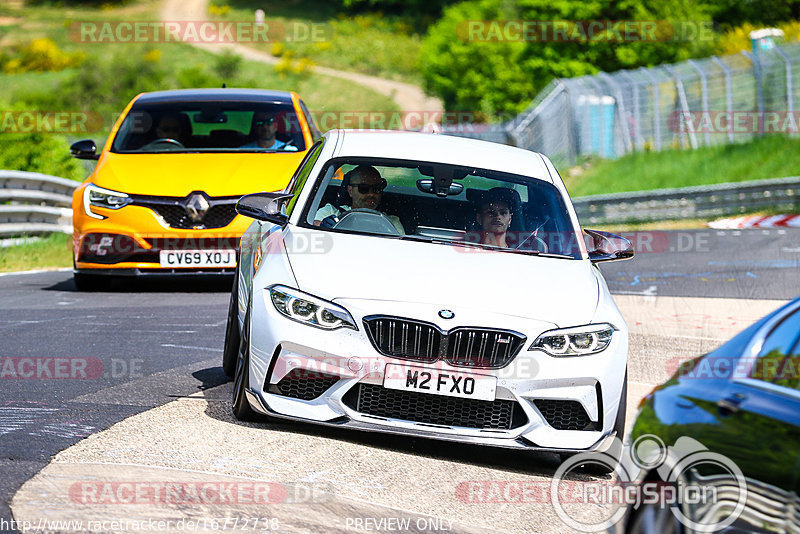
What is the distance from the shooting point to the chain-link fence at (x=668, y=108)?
3108 cm

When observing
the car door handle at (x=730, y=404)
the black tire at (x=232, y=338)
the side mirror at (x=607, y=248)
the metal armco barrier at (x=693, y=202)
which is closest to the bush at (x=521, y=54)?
the metal armco barrier at (x=693, y=202)

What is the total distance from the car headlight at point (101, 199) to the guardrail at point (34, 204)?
16.9 feet

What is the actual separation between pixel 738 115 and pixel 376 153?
87.6 ft

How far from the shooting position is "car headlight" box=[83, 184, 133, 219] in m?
12.1

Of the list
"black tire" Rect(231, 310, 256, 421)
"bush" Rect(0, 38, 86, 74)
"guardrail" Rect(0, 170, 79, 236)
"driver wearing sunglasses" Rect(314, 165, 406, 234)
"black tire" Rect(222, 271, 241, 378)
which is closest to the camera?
"black tire" Rect(231, 310, 256, 421)

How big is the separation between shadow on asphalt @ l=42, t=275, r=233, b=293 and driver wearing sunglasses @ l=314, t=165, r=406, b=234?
5.07 m

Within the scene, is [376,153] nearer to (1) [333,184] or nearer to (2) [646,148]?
(1) [333,184]

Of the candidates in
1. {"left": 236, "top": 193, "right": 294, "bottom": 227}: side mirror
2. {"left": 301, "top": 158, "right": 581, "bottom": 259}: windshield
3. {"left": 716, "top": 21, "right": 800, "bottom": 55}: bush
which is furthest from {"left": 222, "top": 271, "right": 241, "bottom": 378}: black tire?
{"left": 716, "top": 21, "right": 800, "bottom": 55}: bush

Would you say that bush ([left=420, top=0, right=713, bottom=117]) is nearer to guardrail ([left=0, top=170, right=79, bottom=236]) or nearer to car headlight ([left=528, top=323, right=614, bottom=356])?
guardrail ([left=0, top=170, right=79, bottom=236])

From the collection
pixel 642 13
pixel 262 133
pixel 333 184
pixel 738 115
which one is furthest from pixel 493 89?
pixel 333 184

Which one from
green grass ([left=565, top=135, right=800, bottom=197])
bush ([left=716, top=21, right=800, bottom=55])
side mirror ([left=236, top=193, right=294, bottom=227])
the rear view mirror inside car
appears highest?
bush ([left=716, top=21, right=800, bottom=55])

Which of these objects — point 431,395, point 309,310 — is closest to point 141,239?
point 309,310

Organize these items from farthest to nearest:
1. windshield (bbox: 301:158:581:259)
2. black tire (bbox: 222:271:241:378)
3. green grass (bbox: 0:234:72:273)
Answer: green grass (bbox: 0:234:72:273) < black tire (bbox: 222:271:241:378) < windshield (bbox: 301:158:581:259)

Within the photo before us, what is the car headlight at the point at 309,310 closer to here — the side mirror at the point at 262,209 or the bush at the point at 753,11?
the side mirror at the point at 262,209
